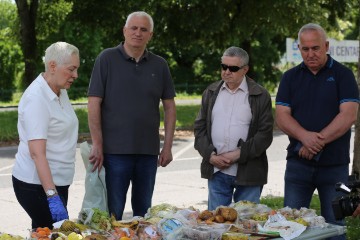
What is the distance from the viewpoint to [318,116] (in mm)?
5461

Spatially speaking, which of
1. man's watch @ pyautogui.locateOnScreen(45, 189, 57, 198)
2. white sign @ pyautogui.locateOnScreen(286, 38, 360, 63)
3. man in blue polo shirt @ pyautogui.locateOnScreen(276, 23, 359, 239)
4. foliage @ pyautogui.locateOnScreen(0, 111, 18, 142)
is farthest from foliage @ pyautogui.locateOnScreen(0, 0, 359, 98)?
man's watch @ pyautogui.locateOnScreen(45, 189, 57, 198)

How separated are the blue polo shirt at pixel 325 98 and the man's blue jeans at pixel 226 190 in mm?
578

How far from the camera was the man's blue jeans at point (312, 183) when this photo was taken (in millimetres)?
5488

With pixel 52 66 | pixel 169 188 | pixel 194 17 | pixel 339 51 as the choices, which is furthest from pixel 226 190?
pixel 339 51

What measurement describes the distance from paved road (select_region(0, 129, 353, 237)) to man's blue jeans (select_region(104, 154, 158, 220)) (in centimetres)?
220

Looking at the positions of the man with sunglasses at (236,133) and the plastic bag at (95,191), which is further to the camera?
the man with sunglasses at (236,133)

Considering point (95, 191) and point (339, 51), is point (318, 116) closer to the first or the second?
point (95, 191)

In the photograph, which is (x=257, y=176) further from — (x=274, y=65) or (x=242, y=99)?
(x=274, y=65)

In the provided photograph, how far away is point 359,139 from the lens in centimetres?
830

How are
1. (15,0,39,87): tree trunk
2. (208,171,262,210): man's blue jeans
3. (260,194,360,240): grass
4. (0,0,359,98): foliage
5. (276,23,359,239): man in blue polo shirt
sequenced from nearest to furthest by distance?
(276,23,359,239): man in blue polo shirt, (208,171,262,210): man's blue jeans, (260,194,360,240): grass, (15,0,39,87): tree trunk, (0,0,359,98): foliage

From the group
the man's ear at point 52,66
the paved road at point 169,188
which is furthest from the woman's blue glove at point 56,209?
the paved road at point 169,188

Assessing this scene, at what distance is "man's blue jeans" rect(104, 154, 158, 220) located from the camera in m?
5.76

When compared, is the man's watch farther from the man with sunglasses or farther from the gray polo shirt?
the man with sunglasses

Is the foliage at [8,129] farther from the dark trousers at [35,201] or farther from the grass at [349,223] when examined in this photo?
the dark trousers at [35,201]
